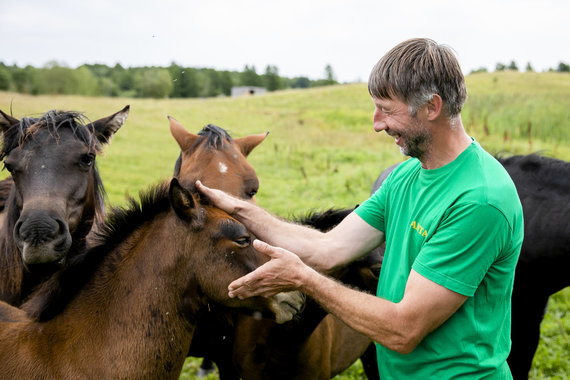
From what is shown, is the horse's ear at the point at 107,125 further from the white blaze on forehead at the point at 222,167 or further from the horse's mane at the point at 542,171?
the horse's mane at the point at 542,171

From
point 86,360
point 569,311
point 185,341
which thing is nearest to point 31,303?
point 86,360

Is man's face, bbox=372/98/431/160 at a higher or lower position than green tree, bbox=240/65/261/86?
lower

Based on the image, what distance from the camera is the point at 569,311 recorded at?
7.21m

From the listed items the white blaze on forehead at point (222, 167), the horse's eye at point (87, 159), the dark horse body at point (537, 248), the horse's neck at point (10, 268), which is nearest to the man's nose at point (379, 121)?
the white blaze on forehead at point (222, 167)

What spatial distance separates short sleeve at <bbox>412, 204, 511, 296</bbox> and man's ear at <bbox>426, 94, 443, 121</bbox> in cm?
43

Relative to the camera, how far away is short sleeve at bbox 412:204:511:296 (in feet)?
6.61

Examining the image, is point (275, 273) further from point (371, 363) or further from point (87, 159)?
point (371, 363)

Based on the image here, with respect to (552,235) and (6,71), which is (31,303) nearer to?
(552,235)

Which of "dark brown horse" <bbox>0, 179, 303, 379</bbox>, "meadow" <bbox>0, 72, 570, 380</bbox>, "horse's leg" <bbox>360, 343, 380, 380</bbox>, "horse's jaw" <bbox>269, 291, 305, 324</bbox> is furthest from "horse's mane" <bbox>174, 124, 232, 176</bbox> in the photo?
"meadow" <bbox>0, 72, 570, 380</bbox>

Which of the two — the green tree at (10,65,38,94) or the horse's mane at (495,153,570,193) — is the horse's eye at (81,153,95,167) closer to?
the horse's mane at (495,153,570,193)

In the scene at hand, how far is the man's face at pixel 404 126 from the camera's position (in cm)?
221

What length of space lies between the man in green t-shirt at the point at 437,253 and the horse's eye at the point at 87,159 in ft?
6.65

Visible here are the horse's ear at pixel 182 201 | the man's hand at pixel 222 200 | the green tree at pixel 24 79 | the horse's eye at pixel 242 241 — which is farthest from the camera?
the green tree at pixel 24 79

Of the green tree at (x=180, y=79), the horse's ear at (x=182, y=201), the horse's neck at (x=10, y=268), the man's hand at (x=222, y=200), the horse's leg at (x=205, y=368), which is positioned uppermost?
the green tree at (x=180, y=79)
